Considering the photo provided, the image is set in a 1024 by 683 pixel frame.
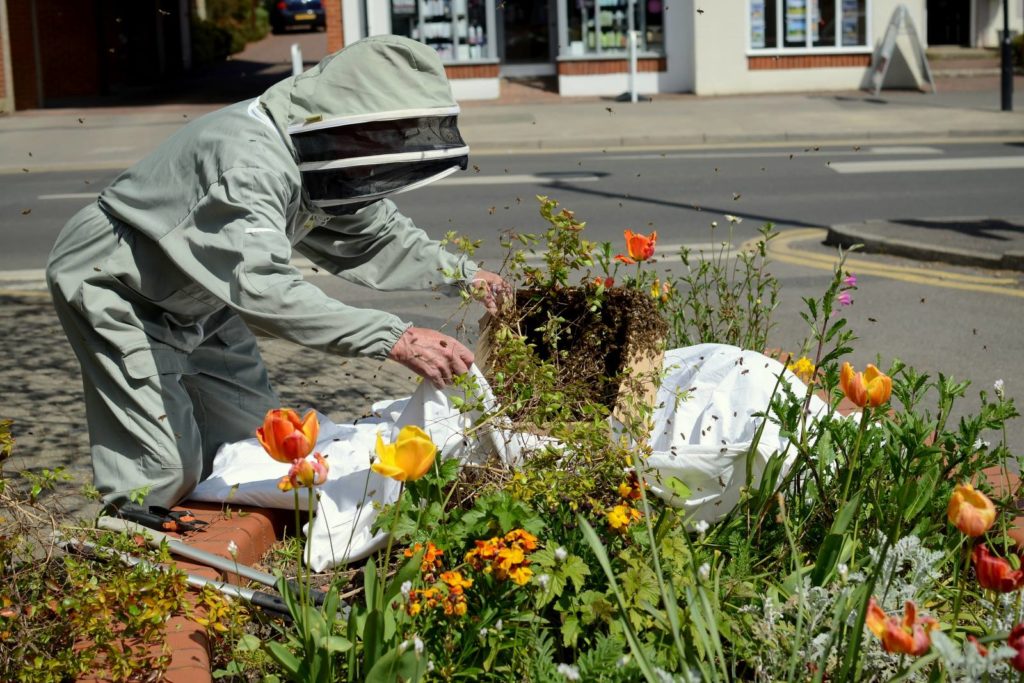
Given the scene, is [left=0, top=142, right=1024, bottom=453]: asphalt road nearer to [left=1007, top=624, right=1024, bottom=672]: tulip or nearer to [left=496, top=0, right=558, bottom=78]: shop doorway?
[left=1007, top=624, right=1024, bottom=672]: tulip

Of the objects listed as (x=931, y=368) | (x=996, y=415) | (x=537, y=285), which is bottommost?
(x=931, y=368)

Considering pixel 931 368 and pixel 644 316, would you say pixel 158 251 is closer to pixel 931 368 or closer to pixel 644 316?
pixel 644 316

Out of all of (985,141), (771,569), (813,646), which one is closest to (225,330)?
(771,569)

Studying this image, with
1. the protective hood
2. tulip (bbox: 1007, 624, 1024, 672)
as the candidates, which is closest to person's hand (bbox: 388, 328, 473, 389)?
the protective hood

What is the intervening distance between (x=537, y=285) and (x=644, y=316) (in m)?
0.36

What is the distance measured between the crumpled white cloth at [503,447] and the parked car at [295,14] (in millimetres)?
44784

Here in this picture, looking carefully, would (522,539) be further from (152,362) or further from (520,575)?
(152,362)

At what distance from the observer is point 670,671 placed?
8.25 feet

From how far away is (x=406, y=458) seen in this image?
2363 mm

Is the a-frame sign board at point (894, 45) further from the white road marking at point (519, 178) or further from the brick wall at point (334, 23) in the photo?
the white road marking at point (519, 178)

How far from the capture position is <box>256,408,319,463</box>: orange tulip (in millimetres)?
2357

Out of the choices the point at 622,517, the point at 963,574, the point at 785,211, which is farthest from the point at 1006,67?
the point at 622,517

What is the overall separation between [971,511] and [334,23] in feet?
76.4

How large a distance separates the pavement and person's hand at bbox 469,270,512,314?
71 centimetres
